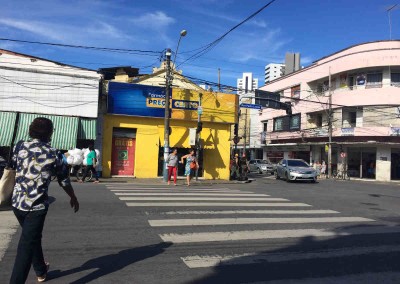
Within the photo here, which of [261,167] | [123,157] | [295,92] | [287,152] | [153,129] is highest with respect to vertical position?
[295,92]

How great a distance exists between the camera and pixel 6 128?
19.2 m

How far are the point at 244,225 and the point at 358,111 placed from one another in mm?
30685

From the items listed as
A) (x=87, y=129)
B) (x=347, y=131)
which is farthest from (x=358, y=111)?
(x=87, y=129)

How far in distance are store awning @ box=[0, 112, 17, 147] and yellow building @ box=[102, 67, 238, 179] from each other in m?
4.63

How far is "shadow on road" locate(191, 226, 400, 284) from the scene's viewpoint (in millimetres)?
4820

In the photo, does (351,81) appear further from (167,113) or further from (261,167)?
(167,113)

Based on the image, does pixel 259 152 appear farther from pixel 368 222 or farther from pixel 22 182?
pixel 22 182

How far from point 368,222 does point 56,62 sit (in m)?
19.9

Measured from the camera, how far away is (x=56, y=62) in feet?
76.2

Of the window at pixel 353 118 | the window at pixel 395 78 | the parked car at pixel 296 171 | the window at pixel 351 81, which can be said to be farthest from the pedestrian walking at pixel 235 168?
the window at pixel 395 78

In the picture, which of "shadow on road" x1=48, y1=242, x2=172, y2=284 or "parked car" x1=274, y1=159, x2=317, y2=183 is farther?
"parked car" x1=274, y1=159, x2=317, y2=183

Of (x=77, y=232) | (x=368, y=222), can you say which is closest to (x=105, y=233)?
(x=77, y=232)

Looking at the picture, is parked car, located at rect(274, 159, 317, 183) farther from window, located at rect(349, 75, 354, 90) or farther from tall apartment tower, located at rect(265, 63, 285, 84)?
tall apartment tower, located at rect(265, 63, 285, 84)

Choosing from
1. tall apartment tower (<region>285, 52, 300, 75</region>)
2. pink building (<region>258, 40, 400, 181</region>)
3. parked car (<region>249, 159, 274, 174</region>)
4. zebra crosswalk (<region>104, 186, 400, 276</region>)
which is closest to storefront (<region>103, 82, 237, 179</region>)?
pink building (<region>258, 40, 400, 181</region>)
